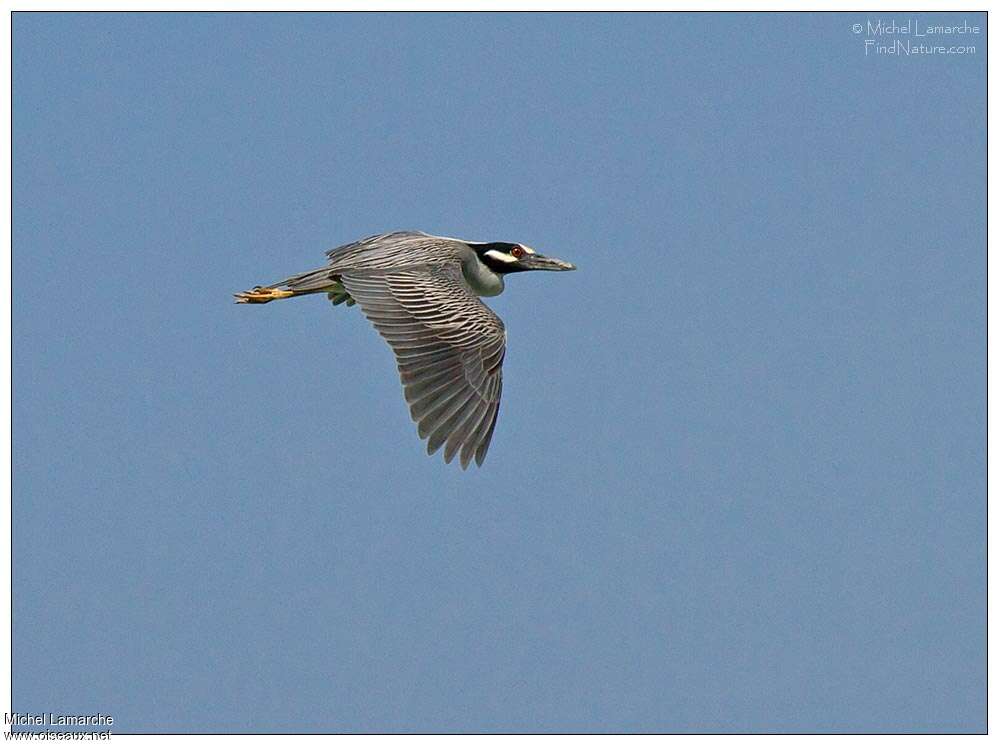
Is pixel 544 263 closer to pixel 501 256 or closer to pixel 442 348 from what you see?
pixel 501 256

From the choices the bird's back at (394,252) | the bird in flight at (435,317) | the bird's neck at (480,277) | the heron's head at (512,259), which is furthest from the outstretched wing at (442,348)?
the heron's head at (512,259)

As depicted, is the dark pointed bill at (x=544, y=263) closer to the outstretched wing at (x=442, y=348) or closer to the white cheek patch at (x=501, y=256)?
the white cheek patch at (x=501, y=256)

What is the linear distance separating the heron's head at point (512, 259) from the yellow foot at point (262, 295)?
2348 mm

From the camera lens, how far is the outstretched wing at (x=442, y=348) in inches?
599

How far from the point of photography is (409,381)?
611 inches

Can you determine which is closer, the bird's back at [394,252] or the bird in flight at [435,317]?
the bird in flight at [435,317]

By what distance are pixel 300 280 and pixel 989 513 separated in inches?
352

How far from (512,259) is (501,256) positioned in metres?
0.15

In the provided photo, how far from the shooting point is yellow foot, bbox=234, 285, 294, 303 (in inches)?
742

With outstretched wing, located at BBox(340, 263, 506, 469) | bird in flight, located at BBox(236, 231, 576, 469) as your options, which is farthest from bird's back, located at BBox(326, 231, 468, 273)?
outstretched wing, located at BBox(340, 263, 506, 469)

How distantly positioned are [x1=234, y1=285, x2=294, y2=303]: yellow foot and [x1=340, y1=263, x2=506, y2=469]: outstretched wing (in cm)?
171

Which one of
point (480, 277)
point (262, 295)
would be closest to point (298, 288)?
point (262, 295)
